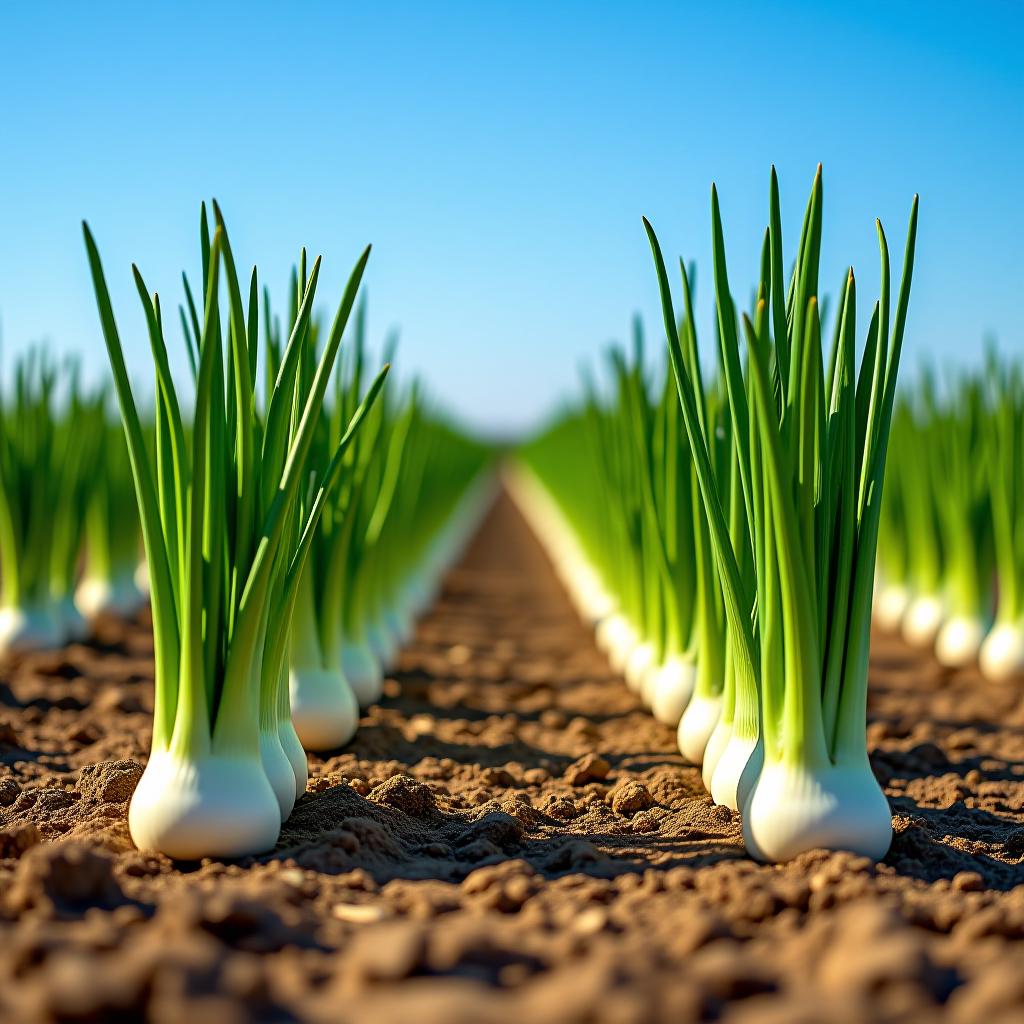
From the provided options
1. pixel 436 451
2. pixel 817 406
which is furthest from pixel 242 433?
pixel 436 451

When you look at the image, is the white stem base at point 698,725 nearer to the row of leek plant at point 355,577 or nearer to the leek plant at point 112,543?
the row of leek plant at point 355,577

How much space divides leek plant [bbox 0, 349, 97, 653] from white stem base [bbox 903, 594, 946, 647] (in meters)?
3.47

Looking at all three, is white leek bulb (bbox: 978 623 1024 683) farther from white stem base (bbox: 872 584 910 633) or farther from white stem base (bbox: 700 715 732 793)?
white stem base (bbox: 700 715 732 793)

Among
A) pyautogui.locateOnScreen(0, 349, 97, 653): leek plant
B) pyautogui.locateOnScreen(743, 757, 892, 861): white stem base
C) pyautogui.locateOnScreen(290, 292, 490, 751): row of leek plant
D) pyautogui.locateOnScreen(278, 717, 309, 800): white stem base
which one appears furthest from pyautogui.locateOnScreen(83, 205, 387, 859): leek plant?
pyautogui.locateOnScreen(0, 349, 97, 653): leek plant

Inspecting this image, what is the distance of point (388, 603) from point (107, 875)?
8.56 feet

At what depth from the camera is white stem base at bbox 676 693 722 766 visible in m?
2.30

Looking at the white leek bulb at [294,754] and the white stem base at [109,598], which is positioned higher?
the white stem base at [109,598]

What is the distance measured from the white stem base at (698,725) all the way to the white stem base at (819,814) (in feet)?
2.25

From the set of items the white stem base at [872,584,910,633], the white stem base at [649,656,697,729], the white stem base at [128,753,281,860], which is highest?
the white stem base at [872,584,910,633]

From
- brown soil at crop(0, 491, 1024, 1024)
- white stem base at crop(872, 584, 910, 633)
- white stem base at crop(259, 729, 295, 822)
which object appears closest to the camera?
brown soil at crop(0, 491, 1024, 1024)

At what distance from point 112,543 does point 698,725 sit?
3.29 metres

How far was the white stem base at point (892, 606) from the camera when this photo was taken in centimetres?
485

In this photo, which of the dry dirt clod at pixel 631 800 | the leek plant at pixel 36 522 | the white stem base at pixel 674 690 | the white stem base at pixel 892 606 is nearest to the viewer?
the dry dirt clod at pixel 631 800

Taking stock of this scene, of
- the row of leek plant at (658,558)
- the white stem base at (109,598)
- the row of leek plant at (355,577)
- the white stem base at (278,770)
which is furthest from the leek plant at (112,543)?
the white stem base at (278,770)
